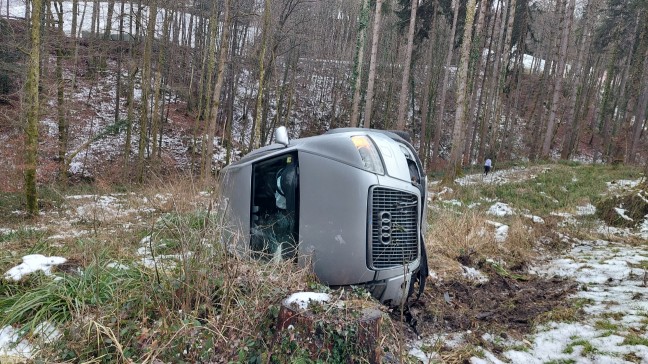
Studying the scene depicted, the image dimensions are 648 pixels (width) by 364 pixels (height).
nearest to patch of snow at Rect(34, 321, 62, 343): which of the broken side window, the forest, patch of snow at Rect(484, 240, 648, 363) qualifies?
the broken side window

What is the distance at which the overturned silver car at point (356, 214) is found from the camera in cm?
312

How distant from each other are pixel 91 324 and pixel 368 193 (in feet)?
6.62

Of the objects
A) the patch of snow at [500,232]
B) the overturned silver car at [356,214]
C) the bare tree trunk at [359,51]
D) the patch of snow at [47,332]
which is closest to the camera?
the patch of snow at [47,332]

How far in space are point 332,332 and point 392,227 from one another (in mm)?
1160

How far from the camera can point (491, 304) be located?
421 cm

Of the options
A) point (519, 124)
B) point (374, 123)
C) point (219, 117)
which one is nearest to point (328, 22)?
point (374, 123)

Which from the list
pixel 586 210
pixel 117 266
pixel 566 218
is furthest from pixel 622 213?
pixel 117 266

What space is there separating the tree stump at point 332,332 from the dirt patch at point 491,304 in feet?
4.21

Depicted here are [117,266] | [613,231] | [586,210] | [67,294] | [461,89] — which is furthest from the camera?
[461,89]

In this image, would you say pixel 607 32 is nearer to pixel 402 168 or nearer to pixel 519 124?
pixel 519 124

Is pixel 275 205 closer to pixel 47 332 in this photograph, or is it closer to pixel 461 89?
pixel 47 332

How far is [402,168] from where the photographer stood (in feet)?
11.2

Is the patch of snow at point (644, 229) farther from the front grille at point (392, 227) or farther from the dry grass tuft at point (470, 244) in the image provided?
the front grille at point (392, 227)

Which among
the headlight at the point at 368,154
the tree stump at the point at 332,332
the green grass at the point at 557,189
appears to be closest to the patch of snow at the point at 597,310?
the tree stump at the point at 332,332
